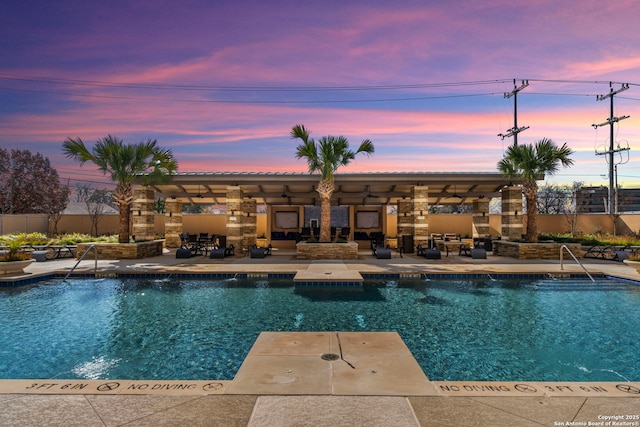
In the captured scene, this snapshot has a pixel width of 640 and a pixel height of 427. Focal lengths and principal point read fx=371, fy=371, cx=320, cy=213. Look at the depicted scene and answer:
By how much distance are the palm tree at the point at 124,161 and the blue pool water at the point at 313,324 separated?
6881 millimetres

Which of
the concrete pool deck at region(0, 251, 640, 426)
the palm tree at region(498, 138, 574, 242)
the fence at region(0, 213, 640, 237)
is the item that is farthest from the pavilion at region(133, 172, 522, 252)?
the concrete pool deck at region(0, 251, 640, 426)

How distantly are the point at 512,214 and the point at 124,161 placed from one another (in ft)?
64.1

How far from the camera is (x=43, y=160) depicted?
43.9 metres

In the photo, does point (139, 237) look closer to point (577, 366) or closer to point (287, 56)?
point (287, 56)

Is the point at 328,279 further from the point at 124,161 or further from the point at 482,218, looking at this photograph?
the point at 482,218

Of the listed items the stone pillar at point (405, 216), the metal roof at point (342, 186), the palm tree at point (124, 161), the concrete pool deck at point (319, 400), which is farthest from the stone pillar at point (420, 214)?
the concrete pool deck at point (319, 400)

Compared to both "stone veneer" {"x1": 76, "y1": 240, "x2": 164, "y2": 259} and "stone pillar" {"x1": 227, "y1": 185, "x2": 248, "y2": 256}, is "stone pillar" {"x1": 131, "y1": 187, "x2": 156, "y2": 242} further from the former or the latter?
"stone pillar" {"x1": 227, "y1": 185, "x2": 248, "y2": 256}

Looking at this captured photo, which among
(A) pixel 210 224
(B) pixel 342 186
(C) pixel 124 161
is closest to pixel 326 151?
(B) pixel 342 186

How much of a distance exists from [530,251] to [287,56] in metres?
14.4

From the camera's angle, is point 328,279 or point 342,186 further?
point 342,186

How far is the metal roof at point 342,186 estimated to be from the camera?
18625 mm

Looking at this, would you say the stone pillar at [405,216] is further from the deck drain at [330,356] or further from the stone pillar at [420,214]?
the deck drain at [330,356]

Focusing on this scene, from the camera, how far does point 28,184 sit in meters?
42.7

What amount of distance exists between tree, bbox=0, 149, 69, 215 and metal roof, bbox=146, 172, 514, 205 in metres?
29.1
